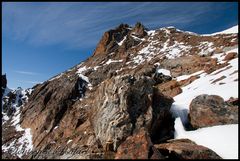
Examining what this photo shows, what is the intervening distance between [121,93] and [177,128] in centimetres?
543

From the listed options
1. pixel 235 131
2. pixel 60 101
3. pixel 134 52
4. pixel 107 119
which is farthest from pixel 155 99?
pixel 134 52

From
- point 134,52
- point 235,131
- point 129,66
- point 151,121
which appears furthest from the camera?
point 134,52

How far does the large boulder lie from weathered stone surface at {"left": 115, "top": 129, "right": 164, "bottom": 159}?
762cm

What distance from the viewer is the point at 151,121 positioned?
25047mm

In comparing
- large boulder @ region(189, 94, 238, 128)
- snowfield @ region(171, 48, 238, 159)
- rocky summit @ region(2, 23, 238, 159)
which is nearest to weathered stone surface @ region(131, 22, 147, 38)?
rocky summit @ region(2, 23, 238, 159)

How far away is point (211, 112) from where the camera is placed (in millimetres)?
23719

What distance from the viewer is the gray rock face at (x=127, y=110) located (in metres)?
24.0

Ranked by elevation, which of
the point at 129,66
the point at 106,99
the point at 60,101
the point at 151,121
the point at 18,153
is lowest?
the point at 18,153

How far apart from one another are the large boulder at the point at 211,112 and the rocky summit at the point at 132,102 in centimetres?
7

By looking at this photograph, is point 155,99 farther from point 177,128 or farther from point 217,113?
point 217,113

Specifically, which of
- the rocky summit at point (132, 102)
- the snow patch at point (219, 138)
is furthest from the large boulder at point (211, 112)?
the snow patch at point (219, 138)

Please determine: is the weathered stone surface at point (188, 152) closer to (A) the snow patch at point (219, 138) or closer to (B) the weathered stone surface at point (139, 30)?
(A) the snow patch at point (219, 138)

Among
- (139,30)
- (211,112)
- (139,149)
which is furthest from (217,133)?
(139,30)

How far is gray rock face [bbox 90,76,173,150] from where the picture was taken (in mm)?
24031
